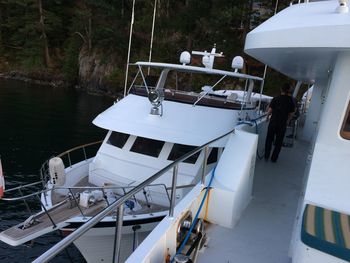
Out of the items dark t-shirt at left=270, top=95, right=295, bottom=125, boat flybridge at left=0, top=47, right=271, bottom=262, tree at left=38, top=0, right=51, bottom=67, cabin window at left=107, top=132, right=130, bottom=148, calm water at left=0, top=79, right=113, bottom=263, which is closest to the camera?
boat flybridge at left=0, top=47, right=271, bottom=262

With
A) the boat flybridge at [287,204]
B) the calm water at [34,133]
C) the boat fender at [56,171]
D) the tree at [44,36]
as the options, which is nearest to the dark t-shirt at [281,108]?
the boat flybridge at [287,204]

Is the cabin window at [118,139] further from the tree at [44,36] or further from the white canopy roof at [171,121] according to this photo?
the tree at [44,36]

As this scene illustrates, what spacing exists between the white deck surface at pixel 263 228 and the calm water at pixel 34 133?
16.3ft

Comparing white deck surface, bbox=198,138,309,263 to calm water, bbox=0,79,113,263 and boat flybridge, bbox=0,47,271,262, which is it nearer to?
boat flybridge, bbox=0,47,271,262

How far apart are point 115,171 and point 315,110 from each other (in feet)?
20.3

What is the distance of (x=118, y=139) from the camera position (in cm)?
786

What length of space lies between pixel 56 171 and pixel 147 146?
1996 mm

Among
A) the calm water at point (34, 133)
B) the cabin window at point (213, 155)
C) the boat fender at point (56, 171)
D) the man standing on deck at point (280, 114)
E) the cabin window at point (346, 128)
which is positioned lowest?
the calm water at point (34, 133)

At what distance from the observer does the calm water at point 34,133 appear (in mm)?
8312

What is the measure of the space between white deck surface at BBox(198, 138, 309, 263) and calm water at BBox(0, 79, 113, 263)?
16.3ft

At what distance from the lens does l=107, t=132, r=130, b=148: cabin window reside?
25.5 ft

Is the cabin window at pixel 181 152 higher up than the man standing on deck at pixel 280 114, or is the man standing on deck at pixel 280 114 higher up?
the man standing on deck at pixel 280 114

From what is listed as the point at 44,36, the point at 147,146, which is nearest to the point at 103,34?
the point at 44,36

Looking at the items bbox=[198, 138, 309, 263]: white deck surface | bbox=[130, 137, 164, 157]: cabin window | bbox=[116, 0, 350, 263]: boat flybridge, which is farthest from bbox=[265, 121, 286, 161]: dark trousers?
bbox=[130, 137, 164, 157]: cabin window
